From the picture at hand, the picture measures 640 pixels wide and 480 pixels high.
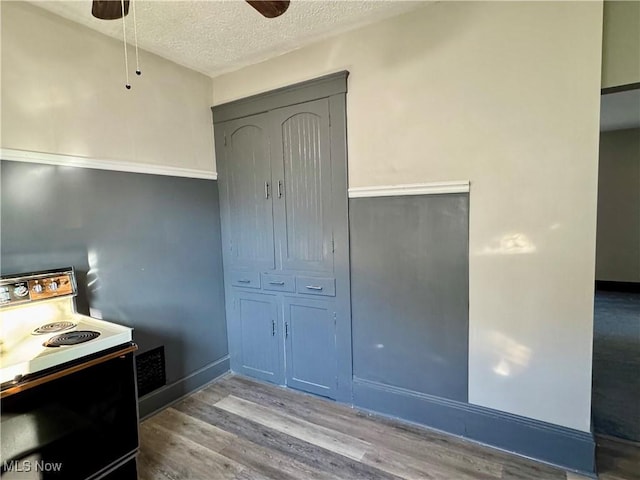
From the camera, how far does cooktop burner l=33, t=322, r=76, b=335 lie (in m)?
1.68

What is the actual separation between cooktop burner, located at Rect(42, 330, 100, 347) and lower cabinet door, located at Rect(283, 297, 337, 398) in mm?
1339

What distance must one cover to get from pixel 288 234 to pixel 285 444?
1.41 meters

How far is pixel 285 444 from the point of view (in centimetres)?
203

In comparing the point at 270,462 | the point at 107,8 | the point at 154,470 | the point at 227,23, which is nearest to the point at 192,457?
the point at 154,470

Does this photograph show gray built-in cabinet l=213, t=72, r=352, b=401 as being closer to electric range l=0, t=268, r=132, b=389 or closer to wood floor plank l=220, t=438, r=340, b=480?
wood floor plank l=220, t=438, r=340, b=480

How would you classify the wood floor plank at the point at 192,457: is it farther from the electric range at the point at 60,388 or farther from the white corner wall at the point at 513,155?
the white corner wall at the point at 513,155

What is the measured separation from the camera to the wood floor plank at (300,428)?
197 centimetres

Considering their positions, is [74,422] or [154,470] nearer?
[74,422]

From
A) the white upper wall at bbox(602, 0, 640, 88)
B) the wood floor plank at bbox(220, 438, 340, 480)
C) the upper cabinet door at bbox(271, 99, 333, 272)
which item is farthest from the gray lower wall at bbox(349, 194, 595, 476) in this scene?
the white upper wall at bbox(602, 0, 640, 88)

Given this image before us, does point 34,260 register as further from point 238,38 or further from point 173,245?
point 238,38

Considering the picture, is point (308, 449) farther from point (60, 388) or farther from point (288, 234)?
point (288, 234)

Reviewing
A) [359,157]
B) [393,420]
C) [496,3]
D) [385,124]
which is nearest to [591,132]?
[496,3]

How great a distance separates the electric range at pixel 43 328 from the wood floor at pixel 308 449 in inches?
33.9

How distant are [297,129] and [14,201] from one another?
5.68 feet
